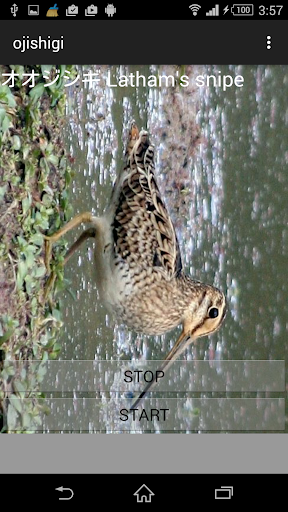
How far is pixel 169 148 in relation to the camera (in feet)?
7.40

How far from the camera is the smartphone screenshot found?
3.96 ft

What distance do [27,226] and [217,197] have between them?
74cm

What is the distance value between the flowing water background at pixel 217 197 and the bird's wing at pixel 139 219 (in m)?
0.29
